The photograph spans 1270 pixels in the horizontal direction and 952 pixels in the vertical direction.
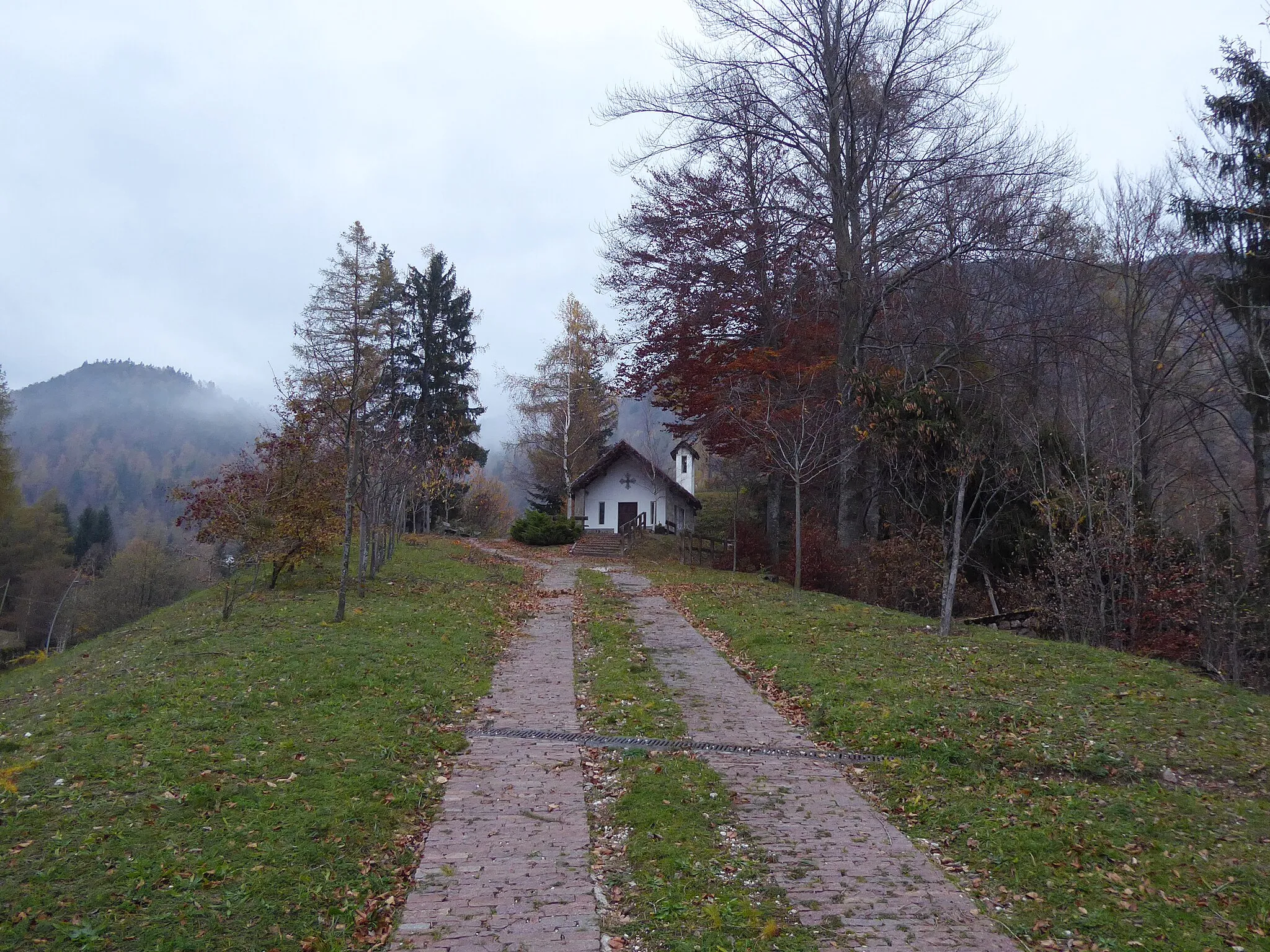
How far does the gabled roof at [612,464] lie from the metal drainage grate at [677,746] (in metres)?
29.0

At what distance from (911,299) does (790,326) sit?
3.47 meters

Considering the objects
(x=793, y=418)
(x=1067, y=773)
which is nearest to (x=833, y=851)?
(x=1067, y=773)

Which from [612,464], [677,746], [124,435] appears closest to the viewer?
[677,746]

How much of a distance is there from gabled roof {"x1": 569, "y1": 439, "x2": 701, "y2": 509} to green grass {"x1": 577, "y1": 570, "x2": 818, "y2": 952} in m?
29.4

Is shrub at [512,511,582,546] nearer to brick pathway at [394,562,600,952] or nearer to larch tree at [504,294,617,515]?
larch tree at [504,294,617,515]

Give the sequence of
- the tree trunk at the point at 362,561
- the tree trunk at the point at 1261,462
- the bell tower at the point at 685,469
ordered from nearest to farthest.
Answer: the tree trunk at the point at 362,561
the tree trunk at the point at 1261,462
the bell tower at the point at 685,469

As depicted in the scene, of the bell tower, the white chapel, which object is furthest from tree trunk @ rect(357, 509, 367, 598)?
the bell tower

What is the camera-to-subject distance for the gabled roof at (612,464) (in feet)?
123

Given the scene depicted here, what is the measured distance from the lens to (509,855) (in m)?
4.98

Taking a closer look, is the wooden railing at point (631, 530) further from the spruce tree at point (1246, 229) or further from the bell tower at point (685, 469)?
the spruce tree at point (1246, 229)

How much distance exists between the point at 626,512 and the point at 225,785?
109ft

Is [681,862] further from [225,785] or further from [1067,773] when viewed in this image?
[1067,773]

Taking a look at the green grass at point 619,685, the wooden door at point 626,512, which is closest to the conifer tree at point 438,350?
the wooden door at point 626,512

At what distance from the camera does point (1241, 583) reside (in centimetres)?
1326
